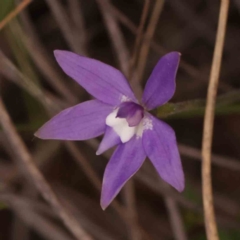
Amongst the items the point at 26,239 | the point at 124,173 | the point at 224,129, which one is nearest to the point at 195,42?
the point at 224,129

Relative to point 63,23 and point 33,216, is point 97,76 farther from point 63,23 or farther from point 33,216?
point 33,216

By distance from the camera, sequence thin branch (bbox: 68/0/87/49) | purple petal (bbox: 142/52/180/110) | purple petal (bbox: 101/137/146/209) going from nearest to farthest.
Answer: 1. purple petal (bbox: 142/52/180/110)
2. purple petal (bbox: 101/137/146/209)
3. thin branch (bbox: 68/0/87/49)

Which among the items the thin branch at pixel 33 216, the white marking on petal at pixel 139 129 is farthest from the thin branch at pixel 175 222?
the white marking on petal at pixel 139 129

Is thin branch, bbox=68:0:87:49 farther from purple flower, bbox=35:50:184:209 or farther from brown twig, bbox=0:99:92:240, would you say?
purple flower, bbox=35:50:184:209

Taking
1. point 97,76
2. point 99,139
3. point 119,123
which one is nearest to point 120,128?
point 119,123

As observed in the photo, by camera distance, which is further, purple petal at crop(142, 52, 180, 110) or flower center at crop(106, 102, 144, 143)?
flower center at crop(106, 102, 144, 143)

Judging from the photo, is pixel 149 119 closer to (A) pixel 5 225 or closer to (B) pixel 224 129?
(B) pixel 224 129

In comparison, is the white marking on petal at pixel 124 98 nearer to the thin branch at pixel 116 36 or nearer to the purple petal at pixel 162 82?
the purple petal at pixel 162 82

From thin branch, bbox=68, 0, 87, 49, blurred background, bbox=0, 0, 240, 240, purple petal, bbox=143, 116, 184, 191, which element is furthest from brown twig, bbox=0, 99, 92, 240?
thin branch, bbox=68, 0, 87, 49
